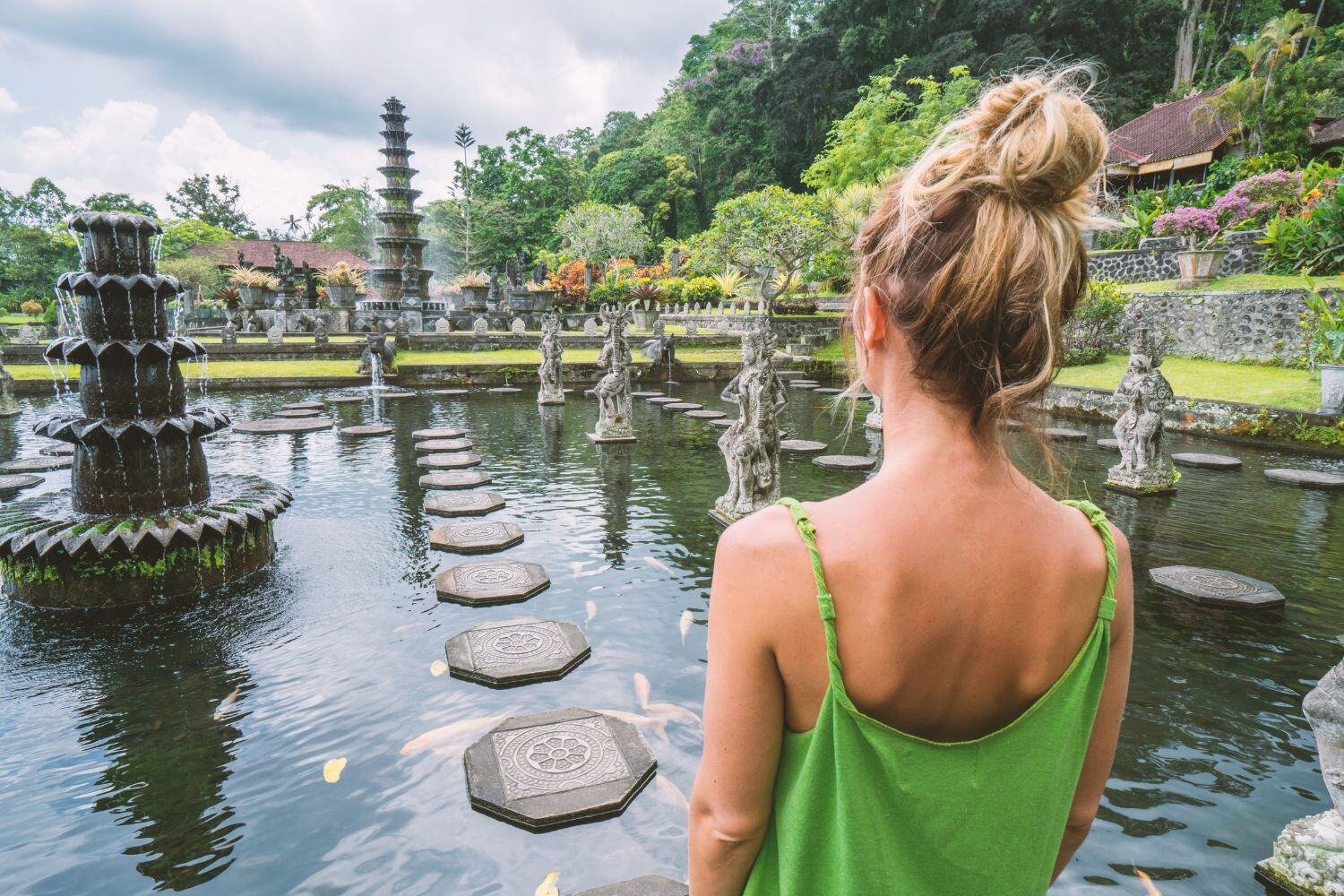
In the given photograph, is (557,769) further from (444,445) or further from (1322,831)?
(444,445)

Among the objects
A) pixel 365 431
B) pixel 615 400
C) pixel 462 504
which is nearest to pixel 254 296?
pixel 365 431

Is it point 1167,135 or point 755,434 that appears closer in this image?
point 755,434

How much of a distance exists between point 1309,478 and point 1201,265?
11888 millimetres

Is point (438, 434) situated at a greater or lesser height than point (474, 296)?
lesser

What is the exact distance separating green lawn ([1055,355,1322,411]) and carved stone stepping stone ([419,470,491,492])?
840 centimetres

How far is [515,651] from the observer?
444 centimetres

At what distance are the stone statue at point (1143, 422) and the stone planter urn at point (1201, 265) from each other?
12642 millimetres

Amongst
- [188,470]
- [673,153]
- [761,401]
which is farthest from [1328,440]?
[673,153]

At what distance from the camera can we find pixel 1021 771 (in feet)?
3.46

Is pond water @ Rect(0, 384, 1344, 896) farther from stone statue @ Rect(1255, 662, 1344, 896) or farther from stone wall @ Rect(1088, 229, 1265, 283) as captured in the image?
stone wall @ Rect(1088, 229, 1265, 283)

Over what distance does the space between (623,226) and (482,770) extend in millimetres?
42067

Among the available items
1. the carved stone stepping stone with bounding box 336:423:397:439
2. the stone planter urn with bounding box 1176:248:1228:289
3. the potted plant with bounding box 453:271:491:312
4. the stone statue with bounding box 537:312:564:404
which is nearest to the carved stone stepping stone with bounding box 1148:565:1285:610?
the carved stone stepping stone with bounding box 336:423:397:439

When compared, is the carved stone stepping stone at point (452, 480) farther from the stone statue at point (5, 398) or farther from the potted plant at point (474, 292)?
the potted plant at point (474, 292)

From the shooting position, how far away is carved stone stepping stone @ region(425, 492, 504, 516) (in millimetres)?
7344
